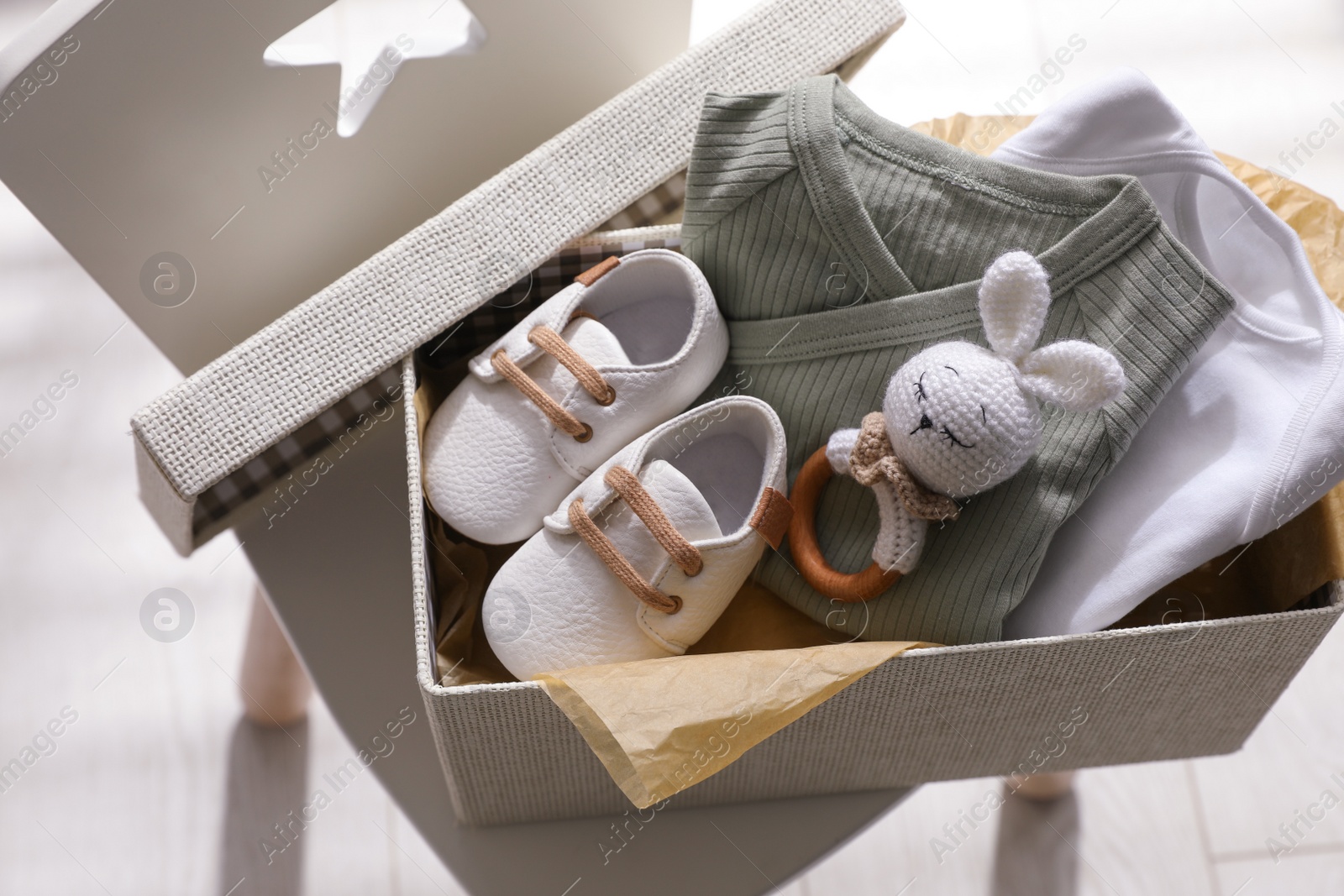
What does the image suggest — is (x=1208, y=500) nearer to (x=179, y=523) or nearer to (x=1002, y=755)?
(x=1002, y=755)

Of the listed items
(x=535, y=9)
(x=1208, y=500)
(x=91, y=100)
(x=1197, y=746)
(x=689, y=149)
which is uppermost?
(x=91, y=100)

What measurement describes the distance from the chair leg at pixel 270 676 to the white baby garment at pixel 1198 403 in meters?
0.60

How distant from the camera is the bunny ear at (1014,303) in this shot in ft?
1.92

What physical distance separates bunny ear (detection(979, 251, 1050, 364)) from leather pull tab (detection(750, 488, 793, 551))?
152 millimetres

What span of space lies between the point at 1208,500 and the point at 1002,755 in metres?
0.21

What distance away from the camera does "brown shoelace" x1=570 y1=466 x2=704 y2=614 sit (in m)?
0.63

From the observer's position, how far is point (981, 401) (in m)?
0.58

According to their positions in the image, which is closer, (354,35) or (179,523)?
(179,523)

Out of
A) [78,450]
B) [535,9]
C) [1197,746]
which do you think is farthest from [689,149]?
[78,450]

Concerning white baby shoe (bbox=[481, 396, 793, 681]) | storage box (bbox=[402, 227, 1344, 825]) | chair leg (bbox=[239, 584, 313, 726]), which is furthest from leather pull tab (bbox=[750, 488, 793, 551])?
chair leg (bbox=[239, 584, 313, 726])

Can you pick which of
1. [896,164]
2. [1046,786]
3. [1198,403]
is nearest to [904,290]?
[896,164]

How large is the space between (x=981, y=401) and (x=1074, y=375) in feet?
0.17

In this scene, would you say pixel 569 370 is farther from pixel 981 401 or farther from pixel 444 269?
pixel 981 401

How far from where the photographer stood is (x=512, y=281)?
70 centimetres
